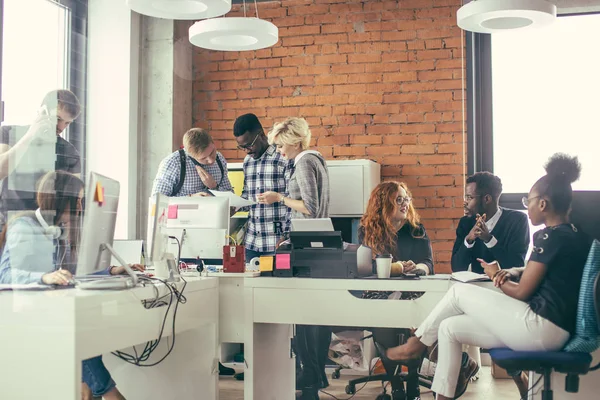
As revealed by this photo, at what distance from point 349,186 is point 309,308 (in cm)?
184

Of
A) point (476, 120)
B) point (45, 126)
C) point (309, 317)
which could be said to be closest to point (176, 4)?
point (45, 126)

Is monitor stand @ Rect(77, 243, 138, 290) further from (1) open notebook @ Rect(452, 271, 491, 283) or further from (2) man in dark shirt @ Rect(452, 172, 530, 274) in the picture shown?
(2) man in dark shirt @ Rect(452, 172, 530, 274)

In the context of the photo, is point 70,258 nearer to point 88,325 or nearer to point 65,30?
point 88,325

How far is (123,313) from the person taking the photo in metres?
2.45

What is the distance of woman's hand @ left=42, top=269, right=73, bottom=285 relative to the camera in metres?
2.44

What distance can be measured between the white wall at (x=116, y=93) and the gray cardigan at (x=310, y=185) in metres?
1.84

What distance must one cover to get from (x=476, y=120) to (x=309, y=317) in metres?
2.64

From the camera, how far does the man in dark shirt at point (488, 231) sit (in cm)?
381

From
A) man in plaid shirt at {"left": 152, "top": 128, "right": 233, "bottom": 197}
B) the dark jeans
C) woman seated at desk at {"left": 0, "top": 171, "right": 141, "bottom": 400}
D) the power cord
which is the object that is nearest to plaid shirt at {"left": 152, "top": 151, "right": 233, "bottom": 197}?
man in plaid shirt at {"left": 152, "top": 128, "right": 233, "bottom": 197}

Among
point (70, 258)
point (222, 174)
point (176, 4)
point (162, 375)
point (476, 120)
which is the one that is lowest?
point (162, 375)

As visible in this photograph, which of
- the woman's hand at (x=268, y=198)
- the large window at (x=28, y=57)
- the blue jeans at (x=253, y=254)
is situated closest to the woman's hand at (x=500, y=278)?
the woman's hand at (x=268, y=198)

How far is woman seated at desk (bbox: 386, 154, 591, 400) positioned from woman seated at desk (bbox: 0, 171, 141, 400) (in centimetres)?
139

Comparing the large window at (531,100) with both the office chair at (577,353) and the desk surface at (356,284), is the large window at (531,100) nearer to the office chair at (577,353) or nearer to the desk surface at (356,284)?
the desk surface at (356,284)

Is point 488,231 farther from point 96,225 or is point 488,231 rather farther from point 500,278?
point 96,225
